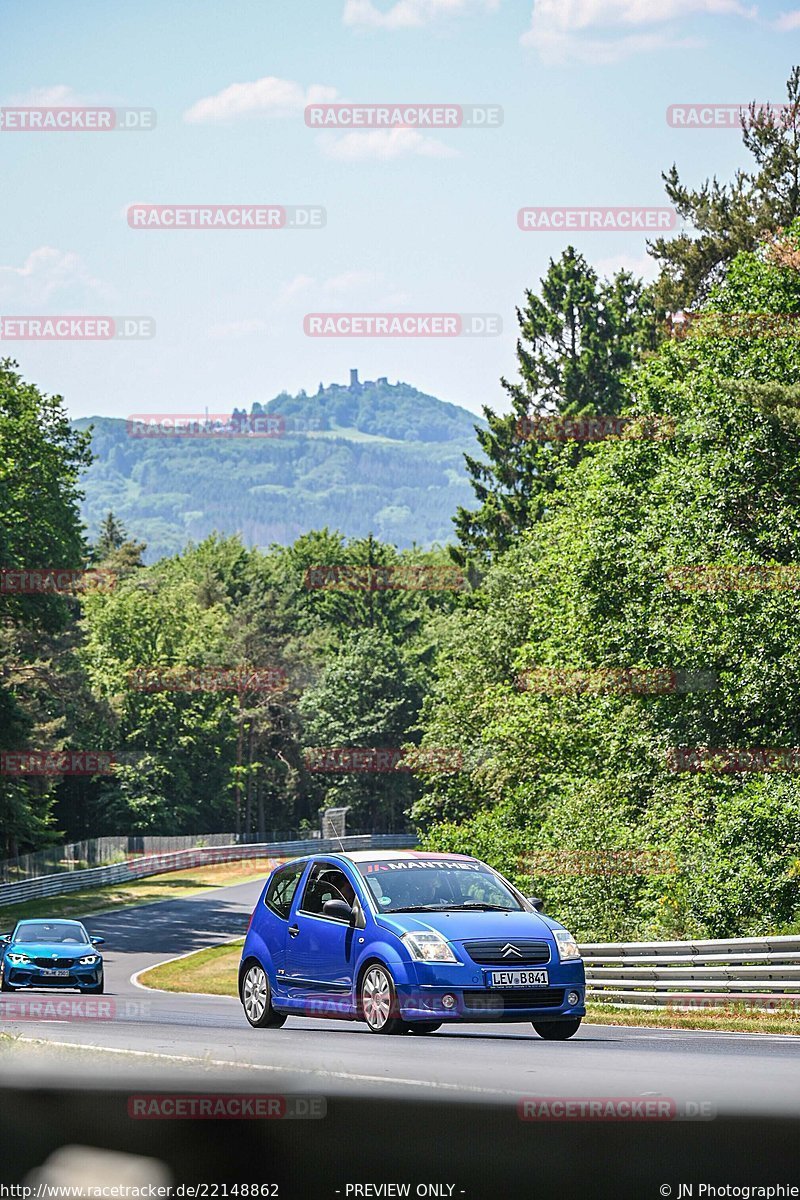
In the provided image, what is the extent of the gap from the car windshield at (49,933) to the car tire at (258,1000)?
37.9 feet

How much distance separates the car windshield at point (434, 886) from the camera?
514 inches

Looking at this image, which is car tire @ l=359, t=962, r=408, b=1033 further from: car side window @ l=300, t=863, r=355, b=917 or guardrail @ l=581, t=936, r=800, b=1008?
guardrail @ l=581, t=936, r=800, b=1008

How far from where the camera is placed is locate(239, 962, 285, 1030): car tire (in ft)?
47.0

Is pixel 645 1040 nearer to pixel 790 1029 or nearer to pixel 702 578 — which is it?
pixel 790 1029

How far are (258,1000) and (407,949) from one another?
9.36 feet

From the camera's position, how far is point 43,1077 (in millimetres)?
1625

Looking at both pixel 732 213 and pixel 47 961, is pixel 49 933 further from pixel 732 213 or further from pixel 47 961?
pixel 732 213

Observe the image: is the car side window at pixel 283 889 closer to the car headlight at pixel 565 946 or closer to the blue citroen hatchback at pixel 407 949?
the blue citroen hatchback at pixel 407 949

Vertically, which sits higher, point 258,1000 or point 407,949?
point 407,949

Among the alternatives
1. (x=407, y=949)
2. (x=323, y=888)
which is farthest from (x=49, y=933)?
(x=407, y=949)

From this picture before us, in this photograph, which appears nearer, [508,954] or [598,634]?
[508,954]

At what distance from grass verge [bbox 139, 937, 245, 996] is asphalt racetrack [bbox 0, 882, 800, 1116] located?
2.96 ft

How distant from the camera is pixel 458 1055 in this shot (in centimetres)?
A: 848

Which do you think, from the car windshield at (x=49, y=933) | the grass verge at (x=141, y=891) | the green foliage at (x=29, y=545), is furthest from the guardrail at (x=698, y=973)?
the green foliage at (x=29, y=545)
